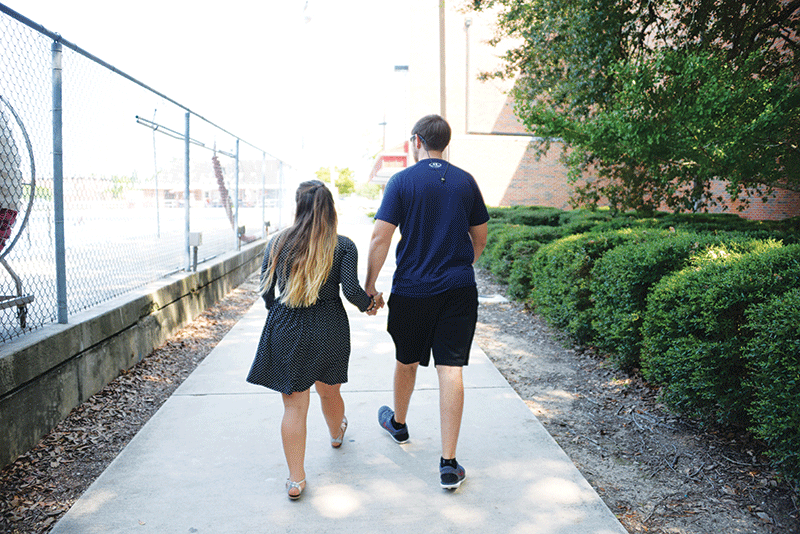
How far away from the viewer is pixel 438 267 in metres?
2.97

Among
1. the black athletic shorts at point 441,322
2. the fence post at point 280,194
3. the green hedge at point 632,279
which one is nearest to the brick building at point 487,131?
the fence post at point 280,194

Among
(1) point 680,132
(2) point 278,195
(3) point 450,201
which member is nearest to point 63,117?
(3) point 450,201

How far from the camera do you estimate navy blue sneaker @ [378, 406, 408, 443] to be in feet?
11.3

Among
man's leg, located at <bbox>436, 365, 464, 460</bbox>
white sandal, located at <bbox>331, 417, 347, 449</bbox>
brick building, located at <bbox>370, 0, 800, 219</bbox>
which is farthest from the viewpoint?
brick building, located at <bbox>370, 0, 800, 219</bbox>

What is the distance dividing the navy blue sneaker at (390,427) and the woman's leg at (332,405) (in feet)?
1.07

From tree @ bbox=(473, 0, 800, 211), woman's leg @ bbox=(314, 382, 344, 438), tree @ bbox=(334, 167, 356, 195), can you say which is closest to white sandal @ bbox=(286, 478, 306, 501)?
woman's leg @ bbox=(314, 382, 344, 438)

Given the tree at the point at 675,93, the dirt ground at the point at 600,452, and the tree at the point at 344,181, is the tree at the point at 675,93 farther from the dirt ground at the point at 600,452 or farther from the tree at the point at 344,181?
the tree at the point at 344,181

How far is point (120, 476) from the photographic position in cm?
301

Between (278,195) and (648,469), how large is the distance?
14055 millimetres

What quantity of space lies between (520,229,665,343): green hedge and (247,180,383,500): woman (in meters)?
3.12

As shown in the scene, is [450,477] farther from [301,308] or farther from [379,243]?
[379,243]

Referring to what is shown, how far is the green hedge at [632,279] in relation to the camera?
14.1 feet

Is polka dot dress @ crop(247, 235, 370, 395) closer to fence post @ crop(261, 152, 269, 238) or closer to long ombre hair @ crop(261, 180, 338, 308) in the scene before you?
long ombre hair @ crop(261, 180, 338, 308)

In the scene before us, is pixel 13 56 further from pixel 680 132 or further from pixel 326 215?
pixel 680 132
